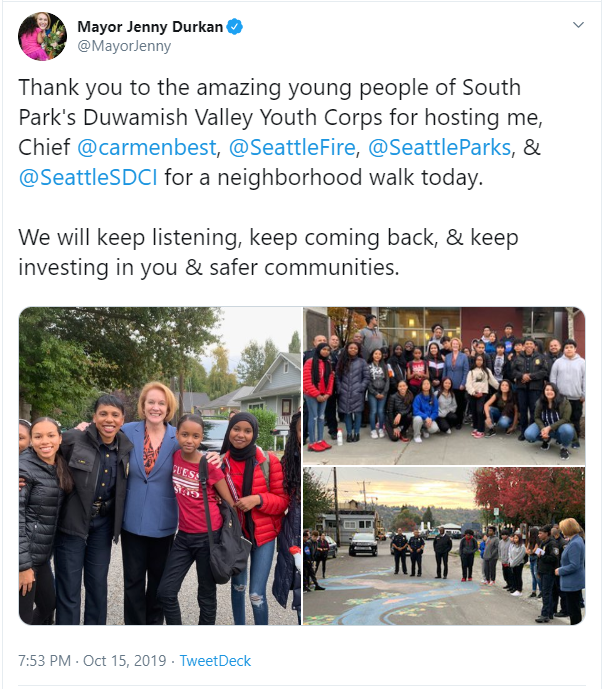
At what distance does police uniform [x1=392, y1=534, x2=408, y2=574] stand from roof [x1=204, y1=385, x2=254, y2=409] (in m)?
1.38

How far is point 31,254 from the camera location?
13.5 feet

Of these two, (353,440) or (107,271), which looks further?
(353,440)

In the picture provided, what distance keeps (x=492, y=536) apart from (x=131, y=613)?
2466mm

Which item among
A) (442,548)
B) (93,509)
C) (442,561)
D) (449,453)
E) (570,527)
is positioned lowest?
(442,561)

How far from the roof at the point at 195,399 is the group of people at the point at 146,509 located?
0.27 feet

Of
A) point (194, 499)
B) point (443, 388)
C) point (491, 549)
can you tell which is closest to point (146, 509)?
point (194, 499)

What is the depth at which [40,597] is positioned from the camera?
4191 millimetres

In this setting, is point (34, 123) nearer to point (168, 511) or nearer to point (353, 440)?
point (168, 511)

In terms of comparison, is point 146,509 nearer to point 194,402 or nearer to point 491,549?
point 194,402

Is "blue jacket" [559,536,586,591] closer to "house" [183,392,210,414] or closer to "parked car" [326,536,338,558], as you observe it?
"parked car" [326,536,338,558]

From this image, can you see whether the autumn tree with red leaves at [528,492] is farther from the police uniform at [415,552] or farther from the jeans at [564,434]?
the police uniform at [415,552]

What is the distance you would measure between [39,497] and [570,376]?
11.7 ft

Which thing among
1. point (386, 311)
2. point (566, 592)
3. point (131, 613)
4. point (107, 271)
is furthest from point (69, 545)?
point (566, 592)

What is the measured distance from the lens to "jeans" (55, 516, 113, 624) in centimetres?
416
